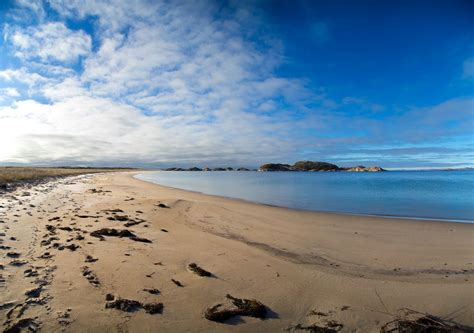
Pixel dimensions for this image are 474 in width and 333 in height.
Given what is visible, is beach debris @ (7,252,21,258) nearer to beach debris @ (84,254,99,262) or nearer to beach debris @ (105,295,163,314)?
beach debris @ (84,254,99,262)

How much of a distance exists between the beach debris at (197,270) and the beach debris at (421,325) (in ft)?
9.57

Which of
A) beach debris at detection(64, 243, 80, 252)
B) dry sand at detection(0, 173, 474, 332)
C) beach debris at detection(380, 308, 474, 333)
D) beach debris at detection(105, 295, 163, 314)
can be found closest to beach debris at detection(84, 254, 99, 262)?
dry sand at detection(0, 173, 474, 332)

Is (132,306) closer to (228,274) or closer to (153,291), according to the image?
(153,291)

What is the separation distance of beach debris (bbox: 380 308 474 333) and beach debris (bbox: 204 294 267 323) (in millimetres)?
1614

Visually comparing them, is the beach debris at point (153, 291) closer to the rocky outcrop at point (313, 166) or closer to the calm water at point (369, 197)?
the calm water at point (369, 197)

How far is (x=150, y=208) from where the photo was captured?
12.7m

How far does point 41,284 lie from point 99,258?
137 cm

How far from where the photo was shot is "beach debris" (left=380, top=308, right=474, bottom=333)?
3.40 meters

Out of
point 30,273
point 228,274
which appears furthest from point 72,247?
point 228,274

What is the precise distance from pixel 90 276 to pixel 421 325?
5142mm

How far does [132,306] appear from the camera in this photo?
3.67 meters

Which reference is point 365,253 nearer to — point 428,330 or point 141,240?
point 428,330

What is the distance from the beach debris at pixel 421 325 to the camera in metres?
3.40

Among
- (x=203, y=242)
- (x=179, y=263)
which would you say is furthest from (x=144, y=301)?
(x=203, y=242)
